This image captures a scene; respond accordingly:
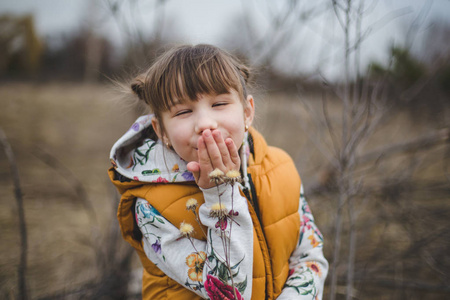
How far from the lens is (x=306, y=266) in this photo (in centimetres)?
131

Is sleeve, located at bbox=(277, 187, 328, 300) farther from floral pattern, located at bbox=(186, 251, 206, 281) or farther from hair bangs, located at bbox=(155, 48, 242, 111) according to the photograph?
hair bangs, located at bbox=(155, 48, 242, 111)

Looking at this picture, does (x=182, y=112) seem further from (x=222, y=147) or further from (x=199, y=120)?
(x=222, y=147)

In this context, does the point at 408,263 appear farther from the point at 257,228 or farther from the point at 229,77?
the point at 229,77

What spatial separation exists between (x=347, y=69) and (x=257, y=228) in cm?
101

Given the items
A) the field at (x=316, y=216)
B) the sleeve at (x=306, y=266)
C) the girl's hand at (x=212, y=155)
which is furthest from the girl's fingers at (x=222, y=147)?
the field at (x=316, y=216)

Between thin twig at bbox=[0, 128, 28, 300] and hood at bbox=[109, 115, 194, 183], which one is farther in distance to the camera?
thin twig at bbox=[0, 128, 28, 300]

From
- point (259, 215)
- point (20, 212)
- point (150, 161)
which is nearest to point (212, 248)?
point (259, 215)

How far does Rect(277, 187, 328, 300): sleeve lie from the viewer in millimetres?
1234

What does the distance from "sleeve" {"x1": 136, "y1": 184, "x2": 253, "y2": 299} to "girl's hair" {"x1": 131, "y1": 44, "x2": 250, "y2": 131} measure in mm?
363

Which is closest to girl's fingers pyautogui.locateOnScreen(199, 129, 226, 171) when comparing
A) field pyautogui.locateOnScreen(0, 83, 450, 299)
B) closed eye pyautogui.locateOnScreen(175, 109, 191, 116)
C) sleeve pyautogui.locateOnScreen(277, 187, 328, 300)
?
closed eye pyautogui.locateOnScreen(175, 109, 191, 116)

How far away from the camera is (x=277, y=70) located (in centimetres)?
277

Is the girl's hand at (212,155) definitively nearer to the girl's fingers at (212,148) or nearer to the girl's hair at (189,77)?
the girl's fingers at (212,148)

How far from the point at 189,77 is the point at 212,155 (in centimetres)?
32

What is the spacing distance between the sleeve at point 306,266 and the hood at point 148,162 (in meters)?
0.60
